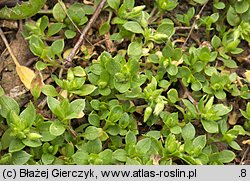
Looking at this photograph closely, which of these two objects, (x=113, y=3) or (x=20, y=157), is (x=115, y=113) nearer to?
(x=20, y=157)

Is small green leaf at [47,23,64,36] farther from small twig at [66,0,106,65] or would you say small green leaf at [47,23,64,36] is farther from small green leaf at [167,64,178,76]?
small green leaf at [167,64,178,76]

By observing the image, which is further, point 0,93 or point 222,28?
point 222,28

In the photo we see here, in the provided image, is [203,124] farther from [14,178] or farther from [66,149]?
[14,178]

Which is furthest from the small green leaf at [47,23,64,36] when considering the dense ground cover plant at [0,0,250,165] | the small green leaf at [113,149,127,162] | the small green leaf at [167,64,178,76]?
the small green leaf at [113,149,127,162]

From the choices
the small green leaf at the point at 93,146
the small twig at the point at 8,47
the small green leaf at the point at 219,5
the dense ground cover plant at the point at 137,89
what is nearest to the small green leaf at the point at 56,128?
the dense ground cover plant at the point at 137,89

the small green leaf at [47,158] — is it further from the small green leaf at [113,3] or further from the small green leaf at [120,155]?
the small green leaf at [113,3]

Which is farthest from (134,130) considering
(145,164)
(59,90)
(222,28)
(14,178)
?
(222,28)
